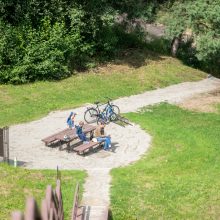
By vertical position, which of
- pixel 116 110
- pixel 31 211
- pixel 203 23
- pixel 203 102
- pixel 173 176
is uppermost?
pixel 31 211

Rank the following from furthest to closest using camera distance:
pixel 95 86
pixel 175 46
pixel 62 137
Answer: pixel 175 46 < pixel 95 86 < pixel 62 137

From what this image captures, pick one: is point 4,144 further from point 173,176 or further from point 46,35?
point 46,35

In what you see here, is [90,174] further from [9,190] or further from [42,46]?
[42,46]

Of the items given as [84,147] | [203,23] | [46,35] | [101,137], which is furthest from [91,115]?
[203,23]

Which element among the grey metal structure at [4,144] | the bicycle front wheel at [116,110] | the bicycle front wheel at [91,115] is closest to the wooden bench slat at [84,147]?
the grey metal structure at [4,144]

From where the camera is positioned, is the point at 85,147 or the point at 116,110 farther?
the point at 116,110

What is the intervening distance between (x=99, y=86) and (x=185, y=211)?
49.2 ft

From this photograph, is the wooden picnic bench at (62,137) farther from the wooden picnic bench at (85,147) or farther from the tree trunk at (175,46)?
the tree trunk at (175,46)

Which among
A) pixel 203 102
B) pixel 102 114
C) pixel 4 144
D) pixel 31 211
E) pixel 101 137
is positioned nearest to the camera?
pixel 31 211

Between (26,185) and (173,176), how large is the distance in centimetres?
467

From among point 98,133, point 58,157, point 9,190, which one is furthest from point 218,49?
point 9,190

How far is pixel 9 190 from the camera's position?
12.8m

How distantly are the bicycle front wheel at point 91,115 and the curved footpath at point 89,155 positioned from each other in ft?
1.35

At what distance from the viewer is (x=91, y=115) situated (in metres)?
21.1
